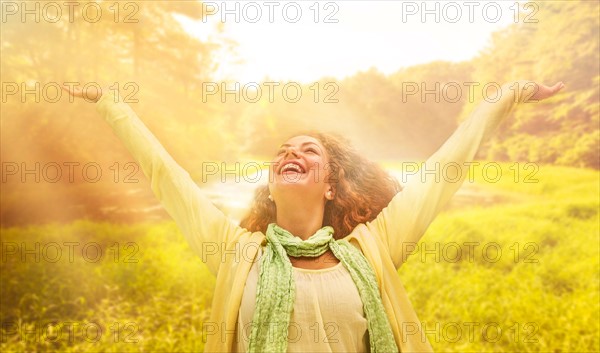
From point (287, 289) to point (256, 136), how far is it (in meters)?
1.33

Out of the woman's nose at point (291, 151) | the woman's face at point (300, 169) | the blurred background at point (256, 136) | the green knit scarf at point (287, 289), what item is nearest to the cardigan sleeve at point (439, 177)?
the green knit scarf at point (287, 289)

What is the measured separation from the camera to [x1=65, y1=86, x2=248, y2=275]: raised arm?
1.61 metres

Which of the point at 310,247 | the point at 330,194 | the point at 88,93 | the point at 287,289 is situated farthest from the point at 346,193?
the point at 88,93

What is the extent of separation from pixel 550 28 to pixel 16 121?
2.85 meters

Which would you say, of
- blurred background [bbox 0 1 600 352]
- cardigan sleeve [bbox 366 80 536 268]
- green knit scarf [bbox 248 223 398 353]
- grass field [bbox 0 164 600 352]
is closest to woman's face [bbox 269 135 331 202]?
green knit scarf [bbox 248 223 398 353]

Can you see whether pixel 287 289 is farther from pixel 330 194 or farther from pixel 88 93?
pixel 88 93

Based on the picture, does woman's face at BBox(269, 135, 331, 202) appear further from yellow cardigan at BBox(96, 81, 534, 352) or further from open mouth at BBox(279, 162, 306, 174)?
yellow cardigan at BBox(96, 81, 534, 352)

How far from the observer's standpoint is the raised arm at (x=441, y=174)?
5.18ft

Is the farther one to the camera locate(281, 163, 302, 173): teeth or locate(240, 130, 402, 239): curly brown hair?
locate(240, 130, 402, 239): curly brown hair

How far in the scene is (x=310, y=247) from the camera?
1558mm

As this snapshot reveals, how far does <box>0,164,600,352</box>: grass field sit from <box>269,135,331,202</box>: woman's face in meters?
1.14

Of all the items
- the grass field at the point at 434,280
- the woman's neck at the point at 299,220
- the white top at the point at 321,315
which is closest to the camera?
the white top at the point at 321,315

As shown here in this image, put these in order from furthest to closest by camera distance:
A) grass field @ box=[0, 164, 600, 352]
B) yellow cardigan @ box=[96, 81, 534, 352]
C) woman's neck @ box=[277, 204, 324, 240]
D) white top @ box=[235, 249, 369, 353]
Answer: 1. grass field @ box=[0, 164, 600, 352]
2. woman's neck @ box=[277, 204, 324, 240]
3. yellow cardigan @ box=[96, 81, 534, 352]
4. white top @ box=[235, 249, 369, 353]

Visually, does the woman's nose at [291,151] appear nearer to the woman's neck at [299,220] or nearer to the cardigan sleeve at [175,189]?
the woman's neck at [299,220]
